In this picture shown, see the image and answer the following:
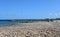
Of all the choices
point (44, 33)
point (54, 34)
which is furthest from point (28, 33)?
point (54, 34)

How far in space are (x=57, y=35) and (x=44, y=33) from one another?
4.27 ft

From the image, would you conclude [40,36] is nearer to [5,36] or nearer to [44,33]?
A: [44,33]

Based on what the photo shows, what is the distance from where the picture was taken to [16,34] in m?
13.5

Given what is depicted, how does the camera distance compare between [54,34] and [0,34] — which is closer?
[0,34]

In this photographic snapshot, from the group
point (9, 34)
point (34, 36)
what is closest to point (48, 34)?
point (34, 36)

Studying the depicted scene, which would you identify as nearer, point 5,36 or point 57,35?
point 5,36

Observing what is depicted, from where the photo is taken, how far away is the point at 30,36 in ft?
43.8

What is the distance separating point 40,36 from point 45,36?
1.55 feet

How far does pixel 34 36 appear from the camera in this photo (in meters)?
13.5

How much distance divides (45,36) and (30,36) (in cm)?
148

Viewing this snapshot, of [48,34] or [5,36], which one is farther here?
[48,34]

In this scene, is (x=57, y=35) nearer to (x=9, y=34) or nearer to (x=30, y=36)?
(x=30, y=36)

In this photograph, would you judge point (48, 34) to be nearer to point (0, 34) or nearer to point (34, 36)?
point (34, 36)

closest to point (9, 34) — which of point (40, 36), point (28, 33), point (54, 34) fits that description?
point (28, 33)
